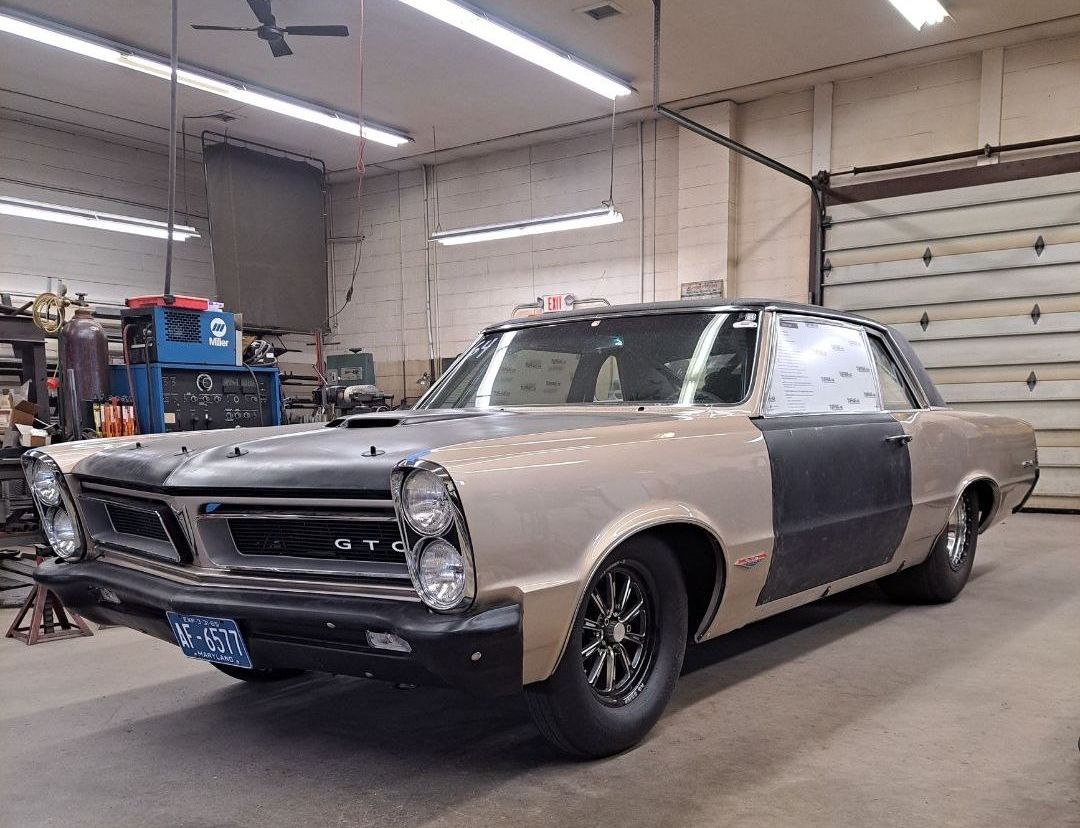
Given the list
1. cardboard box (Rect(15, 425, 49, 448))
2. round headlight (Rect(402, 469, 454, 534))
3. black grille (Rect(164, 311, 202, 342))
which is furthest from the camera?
black grille (Rect(164, 311, 202, 342))

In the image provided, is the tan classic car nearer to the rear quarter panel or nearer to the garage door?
the rear quarter panel

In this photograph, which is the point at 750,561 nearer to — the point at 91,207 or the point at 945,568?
the point at 945,568

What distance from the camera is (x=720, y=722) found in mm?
2740

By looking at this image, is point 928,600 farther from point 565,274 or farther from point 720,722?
point 565,274

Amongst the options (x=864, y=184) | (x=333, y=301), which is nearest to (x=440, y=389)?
(x=864, y=184)

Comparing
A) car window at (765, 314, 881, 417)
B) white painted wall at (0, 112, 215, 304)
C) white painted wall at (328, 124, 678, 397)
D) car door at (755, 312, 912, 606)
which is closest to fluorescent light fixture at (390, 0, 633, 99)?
white painted wall at (328, 124, 678, 397)

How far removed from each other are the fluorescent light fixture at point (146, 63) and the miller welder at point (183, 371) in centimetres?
210

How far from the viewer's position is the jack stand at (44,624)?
4204mm

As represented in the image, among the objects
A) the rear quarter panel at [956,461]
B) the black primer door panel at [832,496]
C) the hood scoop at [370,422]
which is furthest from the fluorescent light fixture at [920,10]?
the hood scoop at [370,422]

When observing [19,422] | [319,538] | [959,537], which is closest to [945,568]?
[959,537]

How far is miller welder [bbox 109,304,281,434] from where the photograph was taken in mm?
6582

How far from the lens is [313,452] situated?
2.31 m

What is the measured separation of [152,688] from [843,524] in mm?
2797

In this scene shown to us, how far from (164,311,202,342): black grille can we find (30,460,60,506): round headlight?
3960 millimetres
